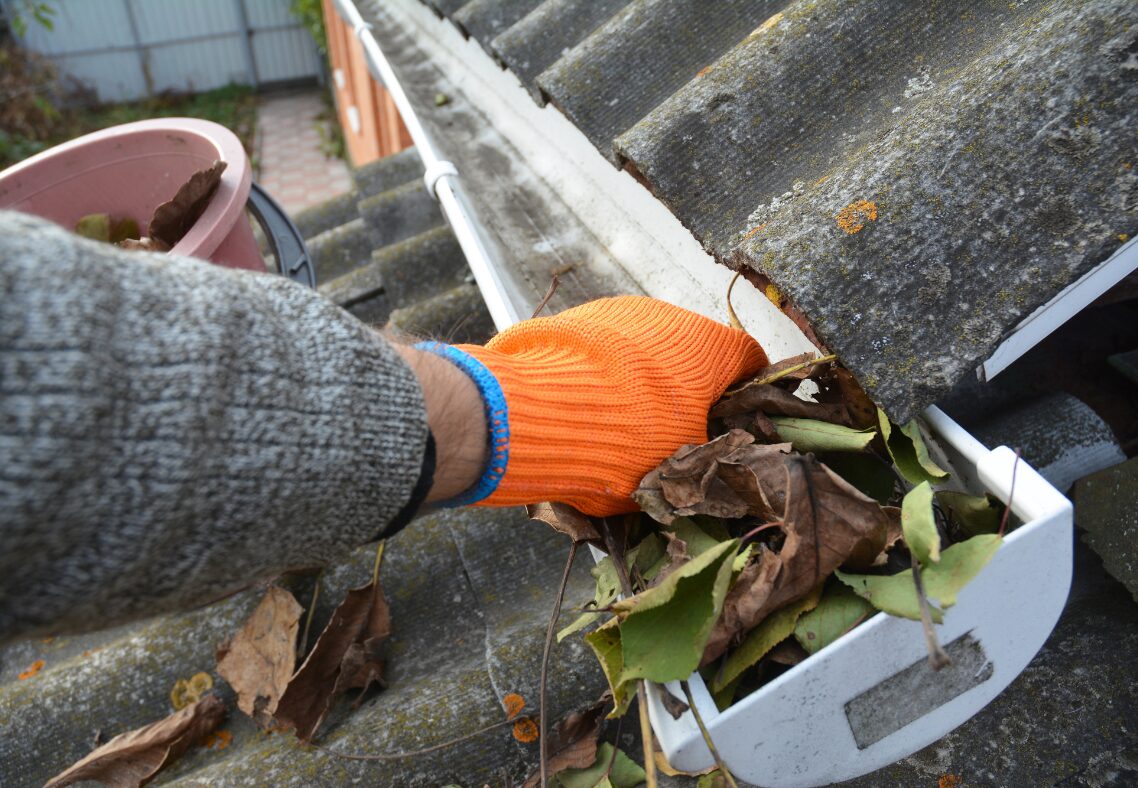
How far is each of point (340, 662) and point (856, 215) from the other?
0.92m

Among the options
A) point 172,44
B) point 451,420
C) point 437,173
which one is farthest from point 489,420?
point 172,44

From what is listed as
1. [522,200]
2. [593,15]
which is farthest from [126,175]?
[593,15]

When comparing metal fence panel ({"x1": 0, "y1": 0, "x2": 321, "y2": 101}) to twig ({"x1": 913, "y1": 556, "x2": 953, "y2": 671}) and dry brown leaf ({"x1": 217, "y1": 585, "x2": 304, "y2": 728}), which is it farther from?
twig ({"x1": 913, "y1": 556, "x2": 953, "y2": 671})

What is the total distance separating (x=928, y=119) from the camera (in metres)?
0.99

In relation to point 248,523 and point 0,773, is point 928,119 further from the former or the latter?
point 0,773

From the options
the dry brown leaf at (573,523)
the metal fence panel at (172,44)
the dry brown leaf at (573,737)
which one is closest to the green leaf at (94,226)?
the dry brown leaf at (573,523)

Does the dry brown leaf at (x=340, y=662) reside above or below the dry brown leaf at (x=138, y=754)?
above

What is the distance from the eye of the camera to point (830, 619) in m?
0.84

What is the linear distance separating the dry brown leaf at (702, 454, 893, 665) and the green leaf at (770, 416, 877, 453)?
113 mm

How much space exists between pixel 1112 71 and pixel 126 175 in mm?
1850

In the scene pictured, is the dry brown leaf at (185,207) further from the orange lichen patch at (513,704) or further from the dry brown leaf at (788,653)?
the dry brown leaf at (788,653)

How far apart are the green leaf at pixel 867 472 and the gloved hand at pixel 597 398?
154 millimetres

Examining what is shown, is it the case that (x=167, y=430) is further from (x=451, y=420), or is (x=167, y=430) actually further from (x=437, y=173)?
(x=437, y=173)

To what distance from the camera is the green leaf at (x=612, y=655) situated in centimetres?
87
